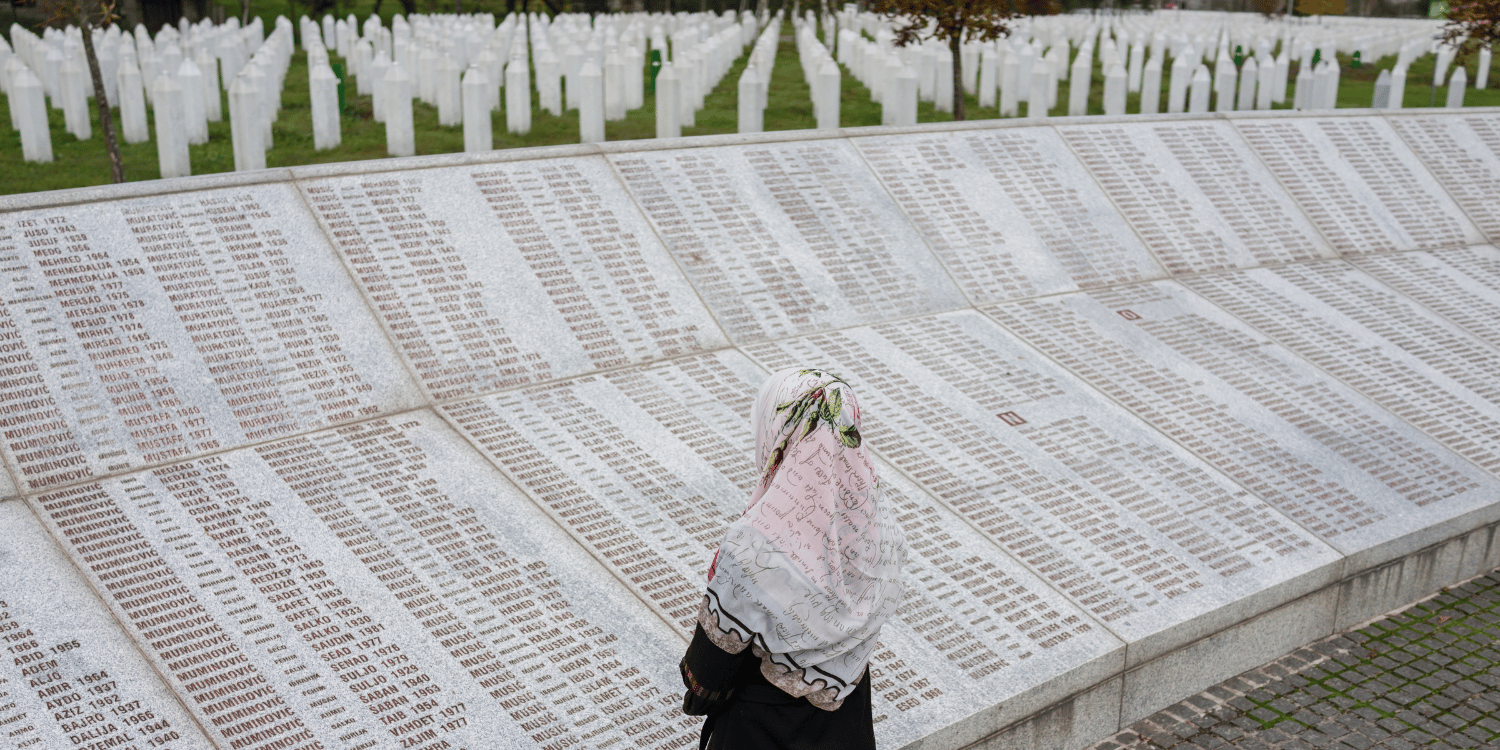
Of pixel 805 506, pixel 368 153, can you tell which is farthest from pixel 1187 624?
pixel 368 153

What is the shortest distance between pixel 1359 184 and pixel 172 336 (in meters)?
8.99

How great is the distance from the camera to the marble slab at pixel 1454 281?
8336 millimetres

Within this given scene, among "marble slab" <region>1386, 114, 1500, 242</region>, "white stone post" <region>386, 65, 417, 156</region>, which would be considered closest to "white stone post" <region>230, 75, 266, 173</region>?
"white stone post" <region>386, 65, 417, 156</region>

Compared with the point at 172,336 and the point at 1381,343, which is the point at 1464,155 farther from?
the point at 172,336

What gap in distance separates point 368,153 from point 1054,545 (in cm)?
798

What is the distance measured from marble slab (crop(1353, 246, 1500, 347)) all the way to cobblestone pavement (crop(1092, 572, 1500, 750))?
3145mm

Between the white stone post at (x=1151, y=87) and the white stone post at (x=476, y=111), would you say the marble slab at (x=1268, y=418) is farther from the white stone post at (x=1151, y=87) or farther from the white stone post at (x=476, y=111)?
the white stone post at (x=1151, y=87)

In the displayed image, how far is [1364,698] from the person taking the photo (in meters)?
5.20

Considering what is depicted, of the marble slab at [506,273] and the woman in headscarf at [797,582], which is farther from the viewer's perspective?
the marble slab at [506,273]

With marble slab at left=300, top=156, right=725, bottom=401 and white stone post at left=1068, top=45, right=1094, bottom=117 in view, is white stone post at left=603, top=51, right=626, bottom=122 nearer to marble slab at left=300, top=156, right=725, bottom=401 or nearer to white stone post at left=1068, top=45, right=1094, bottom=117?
marble slab at left=300, top=156, right=725, bottom=401

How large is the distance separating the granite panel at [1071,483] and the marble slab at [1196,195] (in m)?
2.34

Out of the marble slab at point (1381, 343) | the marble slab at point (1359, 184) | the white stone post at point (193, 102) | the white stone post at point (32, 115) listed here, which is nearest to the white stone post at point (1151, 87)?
the marble slab at point (1359, 184)

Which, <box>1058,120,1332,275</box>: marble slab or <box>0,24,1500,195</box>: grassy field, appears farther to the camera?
<box>0,24,1500,195</box>: grassy field

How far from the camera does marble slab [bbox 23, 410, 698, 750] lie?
12.9ft
